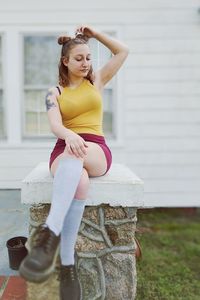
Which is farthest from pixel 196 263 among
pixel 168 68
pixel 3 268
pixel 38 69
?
pixel 38 69

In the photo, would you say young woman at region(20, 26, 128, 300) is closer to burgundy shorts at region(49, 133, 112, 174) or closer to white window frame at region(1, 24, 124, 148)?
burgundy shorts at region(49, 133, 112, 174)

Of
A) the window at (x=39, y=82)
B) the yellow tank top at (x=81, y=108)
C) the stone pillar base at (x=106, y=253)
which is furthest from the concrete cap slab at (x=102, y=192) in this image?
the window at (x=39, y=82)

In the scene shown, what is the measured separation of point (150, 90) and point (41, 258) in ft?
11.7

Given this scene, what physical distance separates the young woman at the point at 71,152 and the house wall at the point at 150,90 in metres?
2.59

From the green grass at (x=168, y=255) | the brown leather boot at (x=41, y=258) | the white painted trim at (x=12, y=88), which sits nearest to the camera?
the brown leather boot at (x=41, y=258)

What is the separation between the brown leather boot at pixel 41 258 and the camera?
64.1 inches

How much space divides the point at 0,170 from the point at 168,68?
261 cm

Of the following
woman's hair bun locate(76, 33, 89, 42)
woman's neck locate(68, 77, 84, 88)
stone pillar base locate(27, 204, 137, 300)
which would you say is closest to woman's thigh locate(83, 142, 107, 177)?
stone pillar base locate(27, 204, 137, 300)

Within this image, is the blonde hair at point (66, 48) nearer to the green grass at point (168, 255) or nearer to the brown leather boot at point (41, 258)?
the brown leather boot at point (41, 258)

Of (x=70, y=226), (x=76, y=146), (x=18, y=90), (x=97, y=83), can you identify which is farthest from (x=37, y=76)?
(x=70, y=226)

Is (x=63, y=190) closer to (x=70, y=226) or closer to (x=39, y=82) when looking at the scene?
(x=70, y=226)

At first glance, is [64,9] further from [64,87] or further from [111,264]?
[111,264]

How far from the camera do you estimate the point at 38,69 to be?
4945 millimetres

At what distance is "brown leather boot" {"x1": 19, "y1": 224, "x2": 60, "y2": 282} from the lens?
1627mm
